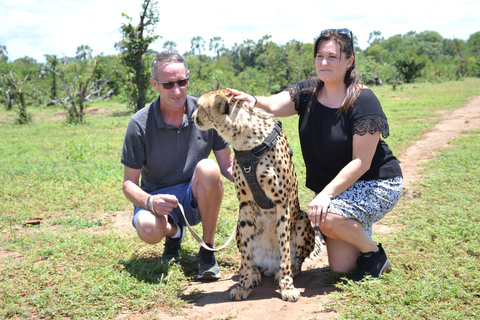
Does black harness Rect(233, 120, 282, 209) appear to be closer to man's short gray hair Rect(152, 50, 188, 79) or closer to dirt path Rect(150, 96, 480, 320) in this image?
dirt path Rect(150, 96, 480, 320)

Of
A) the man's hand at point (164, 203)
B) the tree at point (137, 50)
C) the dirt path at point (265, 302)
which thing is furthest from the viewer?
the tree at point (137, 50)

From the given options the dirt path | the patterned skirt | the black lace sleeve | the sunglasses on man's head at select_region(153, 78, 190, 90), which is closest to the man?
the sunglasses on man's head at select_region(153, 78, 190, 90)

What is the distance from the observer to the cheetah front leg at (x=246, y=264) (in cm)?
305

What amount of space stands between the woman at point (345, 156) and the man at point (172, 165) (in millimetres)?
604

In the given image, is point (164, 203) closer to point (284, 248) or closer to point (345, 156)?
point (284, 248)

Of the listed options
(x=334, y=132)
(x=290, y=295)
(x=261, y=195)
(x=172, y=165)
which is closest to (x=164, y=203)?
(x=172, y=165)

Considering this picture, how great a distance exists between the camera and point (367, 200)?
3.13m

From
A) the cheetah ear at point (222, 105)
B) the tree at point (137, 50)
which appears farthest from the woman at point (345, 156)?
the tree at point (137, 50)

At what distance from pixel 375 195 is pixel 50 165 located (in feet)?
18.6

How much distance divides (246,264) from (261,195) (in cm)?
52

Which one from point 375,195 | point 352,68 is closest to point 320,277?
point 375,195

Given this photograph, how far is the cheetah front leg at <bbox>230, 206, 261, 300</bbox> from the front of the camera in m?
3.05

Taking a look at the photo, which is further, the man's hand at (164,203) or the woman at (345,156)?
the man's hand at (164,203)

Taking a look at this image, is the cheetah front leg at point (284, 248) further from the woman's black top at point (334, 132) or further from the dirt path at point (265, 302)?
the woman's black top at point (334, 132)
